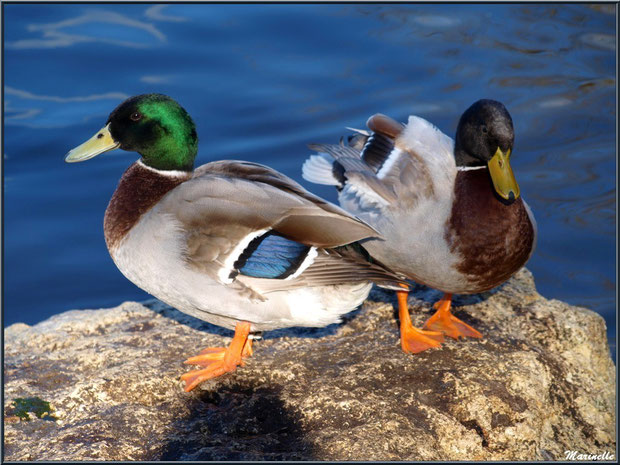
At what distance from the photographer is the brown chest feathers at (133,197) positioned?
408cm

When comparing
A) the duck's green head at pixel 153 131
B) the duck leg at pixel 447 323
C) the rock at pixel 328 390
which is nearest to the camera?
the rock at pixel 328 390

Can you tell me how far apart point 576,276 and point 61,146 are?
4.94 metres

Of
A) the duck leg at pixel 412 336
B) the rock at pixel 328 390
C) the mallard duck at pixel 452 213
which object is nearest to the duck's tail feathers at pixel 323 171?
the mallard duck at pixel 452 213

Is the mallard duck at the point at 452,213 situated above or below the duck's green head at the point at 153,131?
below

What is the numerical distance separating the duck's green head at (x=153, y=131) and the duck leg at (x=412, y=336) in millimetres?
1392

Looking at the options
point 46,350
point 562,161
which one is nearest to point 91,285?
point 46,350

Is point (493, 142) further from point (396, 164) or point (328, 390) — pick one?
point (328, 390)

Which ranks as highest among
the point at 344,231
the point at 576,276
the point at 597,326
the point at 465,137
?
the point at 465,137

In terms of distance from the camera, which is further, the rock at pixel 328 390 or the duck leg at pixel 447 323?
the duck leg at pixel 447 323

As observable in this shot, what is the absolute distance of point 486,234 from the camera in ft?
14.2

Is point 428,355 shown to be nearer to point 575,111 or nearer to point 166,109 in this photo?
point 166,109

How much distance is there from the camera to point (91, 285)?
23.1 ft

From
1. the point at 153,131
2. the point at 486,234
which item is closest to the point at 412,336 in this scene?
the point at 486,234

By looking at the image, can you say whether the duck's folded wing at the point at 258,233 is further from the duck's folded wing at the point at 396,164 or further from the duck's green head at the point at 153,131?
the duck's folded wing at the point at 396,164
